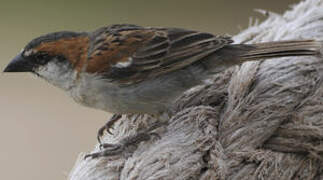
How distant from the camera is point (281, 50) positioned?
7.36ft

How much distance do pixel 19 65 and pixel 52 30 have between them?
3.59 meters

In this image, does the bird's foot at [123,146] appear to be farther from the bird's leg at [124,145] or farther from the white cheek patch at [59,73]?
the white cheek patch at [59,73]

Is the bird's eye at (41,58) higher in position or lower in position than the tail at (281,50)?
lower

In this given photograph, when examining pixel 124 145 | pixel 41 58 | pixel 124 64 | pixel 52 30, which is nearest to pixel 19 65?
pixel 41 58

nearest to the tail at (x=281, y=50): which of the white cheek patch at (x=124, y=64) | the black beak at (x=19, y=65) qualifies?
the white cheek patch at (x=124, y=64)

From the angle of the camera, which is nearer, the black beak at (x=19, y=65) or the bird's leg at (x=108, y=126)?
the bird's leg at (x=108, y=126)

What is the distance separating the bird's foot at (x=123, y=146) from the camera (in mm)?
2018

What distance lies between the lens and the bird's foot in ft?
6.62

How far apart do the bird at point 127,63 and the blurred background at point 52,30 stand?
2052mm

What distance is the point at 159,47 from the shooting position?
2.74m

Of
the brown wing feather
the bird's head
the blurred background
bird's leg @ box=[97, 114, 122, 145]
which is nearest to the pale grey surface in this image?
bird's leg @ box=[97, 114, 122, 145]

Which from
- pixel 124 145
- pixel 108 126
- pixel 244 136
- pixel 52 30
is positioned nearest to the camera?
pixel 244 136

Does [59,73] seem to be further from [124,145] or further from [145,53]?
[124,145]

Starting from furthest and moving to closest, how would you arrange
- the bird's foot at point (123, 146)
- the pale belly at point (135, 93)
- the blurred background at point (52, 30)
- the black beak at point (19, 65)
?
the blurred background at point (52, 30), the black beak at point (19, 65), the pale belly at point (135, 93), the bird's foot at point (123, 146)
